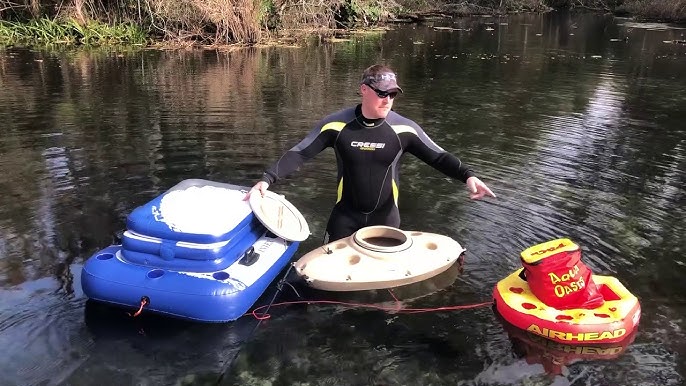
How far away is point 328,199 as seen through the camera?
5.80 m

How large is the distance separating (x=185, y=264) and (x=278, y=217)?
88 cm

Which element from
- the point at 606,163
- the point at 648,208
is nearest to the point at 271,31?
the point at 606,163

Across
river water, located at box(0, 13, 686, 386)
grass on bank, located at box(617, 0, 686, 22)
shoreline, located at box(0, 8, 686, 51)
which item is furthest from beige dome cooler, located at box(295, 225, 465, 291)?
grass on bank, located at box(617, 0, 686, 22)

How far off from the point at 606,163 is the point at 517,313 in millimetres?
4368

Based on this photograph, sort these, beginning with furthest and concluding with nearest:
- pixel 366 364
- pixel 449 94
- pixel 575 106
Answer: pixel 449 94 → pixel 575 106 → pixel 366 364

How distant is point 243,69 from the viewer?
13953 mm

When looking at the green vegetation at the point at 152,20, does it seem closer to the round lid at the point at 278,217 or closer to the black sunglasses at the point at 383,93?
the round lid at the point at 278,217

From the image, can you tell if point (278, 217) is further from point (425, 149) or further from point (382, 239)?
point (425, 149)

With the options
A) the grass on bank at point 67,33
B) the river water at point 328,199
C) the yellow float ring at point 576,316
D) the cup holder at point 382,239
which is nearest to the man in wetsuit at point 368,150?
the cup holder at point 382,239

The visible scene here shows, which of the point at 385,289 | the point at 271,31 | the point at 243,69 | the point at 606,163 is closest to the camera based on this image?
the point at 385,289

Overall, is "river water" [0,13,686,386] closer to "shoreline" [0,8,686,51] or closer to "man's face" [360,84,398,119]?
"man's face" [360,84,398,119]

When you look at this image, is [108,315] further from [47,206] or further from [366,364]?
[47,206]

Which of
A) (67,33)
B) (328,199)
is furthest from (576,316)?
(67,33)

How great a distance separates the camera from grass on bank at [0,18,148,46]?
1736cm
